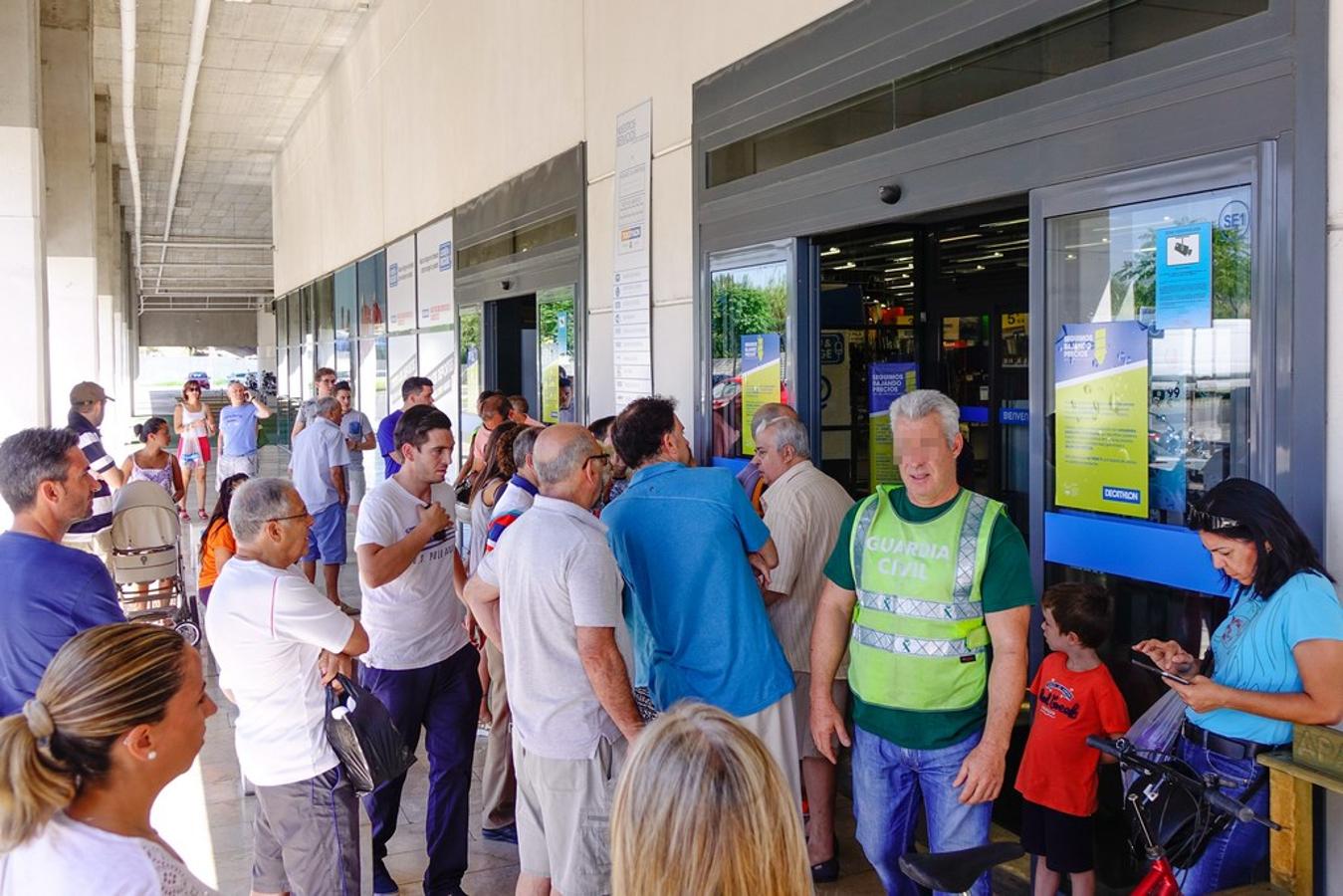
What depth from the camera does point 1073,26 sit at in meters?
3.89

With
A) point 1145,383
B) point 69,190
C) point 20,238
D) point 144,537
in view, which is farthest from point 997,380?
point 69,190

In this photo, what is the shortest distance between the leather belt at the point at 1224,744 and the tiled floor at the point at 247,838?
1.49 metres

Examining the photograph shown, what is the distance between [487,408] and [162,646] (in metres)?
5.39

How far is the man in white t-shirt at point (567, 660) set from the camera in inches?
123

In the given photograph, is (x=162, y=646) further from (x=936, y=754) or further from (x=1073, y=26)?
(x=1073, y=26)

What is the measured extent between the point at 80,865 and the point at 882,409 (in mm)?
5178

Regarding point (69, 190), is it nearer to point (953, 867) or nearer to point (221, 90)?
point (221, 90)

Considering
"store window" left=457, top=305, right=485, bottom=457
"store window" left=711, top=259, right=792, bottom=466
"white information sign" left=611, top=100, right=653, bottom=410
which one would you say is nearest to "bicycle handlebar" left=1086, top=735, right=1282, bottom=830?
"store window" left=711, top=259, right=792, bottom=466

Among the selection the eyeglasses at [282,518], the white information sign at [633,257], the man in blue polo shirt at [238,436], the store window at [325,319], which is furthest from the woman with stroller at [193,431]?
the eyeglasses at [282,518]

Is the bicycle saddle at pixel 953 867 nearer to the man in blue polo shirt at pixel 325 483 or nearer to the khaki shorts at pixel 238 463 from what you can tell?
the man in blue polo shirt at pixel 325 483

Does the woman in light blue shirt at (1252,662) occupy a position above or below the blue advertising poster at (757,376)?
below

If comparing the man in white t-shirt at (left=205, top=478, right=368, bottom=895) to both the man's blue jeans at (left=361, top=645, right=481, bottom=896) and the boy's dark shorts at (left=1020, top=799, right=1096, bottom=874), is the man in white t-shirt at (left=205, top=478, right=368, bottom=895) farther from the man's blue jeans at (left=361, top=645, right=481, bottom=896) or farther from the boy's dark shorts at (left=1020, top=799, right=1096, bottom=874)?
the boy's dark shorts at (left=1020, top=799, right=1096, bottom=874)

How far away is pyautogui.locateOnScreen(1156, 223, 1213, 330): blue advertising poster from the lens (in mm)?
3375

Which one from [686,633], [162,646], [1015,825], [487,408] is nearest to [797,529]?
[686,633]
